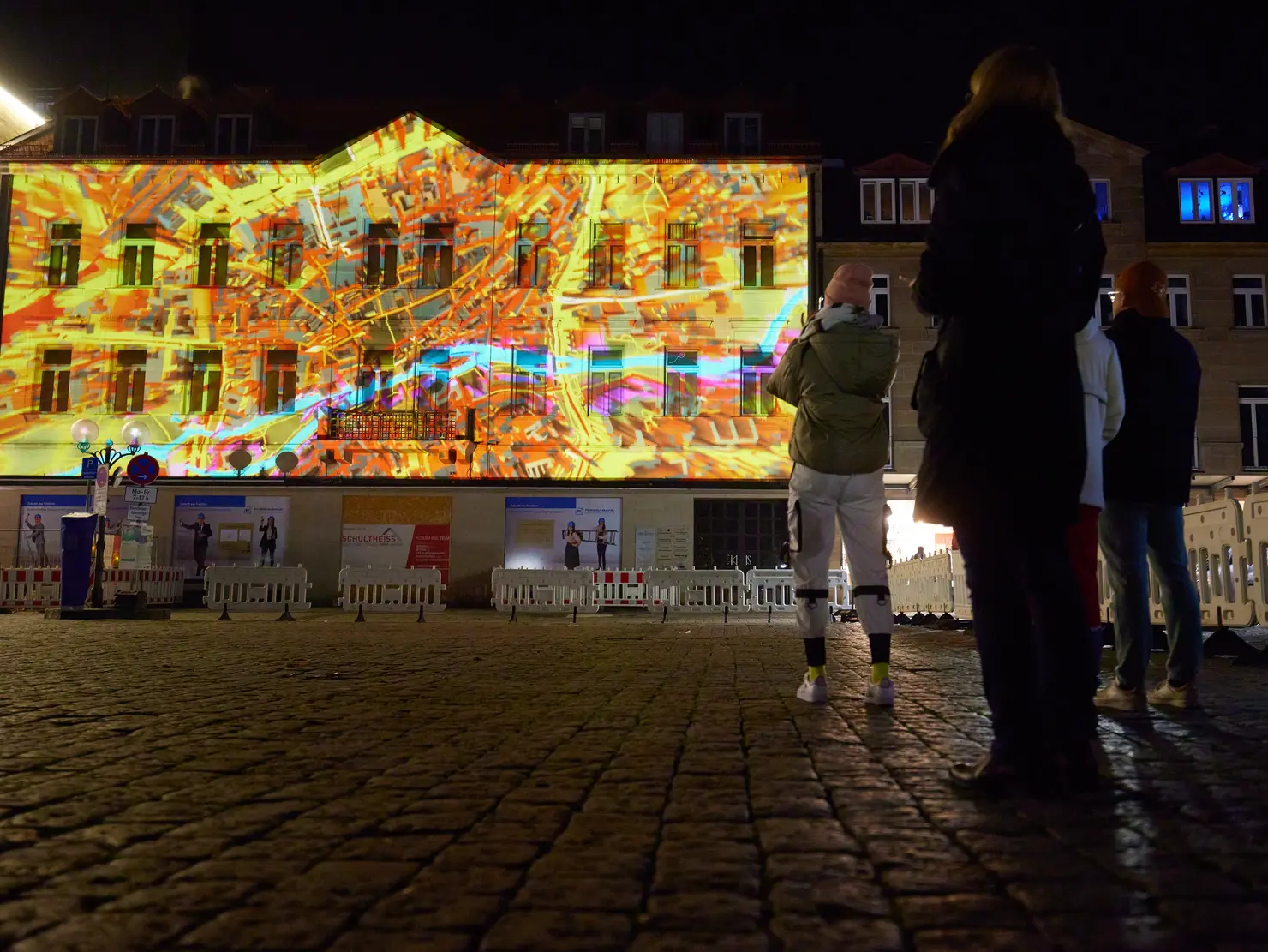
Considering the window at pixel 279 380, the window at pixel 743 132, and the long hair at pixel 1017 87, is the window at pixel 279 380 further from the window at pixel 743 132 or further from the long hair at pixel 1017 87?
the long hair at pixel 1017 87

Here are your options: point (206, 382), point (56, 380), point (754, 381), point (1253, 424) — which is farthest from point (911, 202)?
point (56, 380)

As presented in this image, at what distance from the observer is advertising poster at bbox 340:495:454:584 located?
28.4 meters

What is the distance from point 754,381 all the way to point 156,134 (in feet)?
59.3

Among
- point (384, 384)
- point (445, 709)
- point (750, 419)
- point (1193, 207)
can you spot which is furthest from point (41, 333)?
point (1193, 207)

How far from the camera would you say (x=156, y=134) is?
30688mm

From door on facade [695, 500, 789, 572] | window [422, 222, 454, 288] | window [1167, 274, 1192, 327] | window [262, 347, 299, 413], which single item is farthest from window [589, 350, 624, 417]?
window [1167, 274, 1192, 327]

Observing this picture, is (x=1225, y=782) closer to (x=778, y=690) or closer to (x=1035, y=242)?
(x=1035, y=242)

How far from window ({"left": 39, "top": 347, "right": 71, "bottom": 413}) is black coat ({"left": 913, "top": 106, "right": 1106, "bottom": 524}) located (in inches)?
1199

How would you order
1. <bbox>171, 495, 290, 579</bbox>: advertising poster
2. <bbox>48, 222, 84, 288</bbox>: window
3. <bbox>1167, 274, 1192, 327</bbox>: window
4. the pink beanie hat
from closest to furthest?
the pink beanie hat < <bbox>171, 495, 290, 579</bbox>: advertising poster < <bbox>1167, 274, 1192, 327</bbox>: window < <bbox>48, 222, 84, 288</bbox>: window

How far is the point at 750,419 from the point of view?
2830 cm

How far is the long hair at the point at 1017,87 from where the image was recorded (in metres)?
3.37

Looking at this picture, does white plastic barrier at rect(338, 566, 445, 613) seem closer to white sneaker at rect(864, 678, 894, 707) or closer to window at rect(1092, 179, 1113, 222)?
white sneaker at rect(864, 678, 894, 707)

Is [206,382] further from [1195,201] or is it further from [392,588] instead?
[1195,201]

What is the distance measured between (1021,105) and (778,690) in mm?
3591
